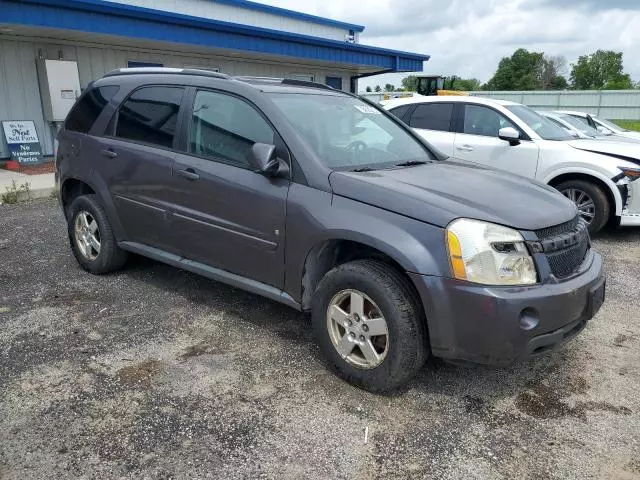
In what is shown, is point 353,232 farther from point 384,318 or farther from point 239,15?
point 239,15

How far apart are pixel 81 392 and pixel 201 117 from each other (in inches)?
81.6

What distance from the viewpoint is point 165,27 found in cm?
1212

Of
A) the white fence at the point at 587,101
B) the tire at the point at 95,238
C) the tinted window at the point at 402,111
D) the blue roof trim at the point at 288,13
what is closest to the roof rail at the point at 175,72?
the tire at the point at 95,238

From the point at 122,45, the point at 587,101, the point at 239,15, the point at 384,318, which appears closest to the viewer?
the point at 384,318

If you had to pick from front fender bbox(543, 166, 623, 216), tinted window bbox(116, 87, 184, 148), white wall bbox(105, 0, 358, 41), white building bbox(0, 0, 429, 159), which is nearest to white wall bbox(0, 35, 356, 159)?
white building bbox(0, 0, 429, 159)

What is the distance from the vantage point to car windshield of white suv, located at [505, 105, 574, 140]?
7.27m

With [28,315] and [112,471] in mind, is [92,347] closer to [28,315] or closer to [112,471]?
[28,315]

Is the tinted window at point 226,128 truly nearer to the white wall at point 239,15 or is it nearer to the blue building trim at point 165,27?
the blue building trim at point 165,27

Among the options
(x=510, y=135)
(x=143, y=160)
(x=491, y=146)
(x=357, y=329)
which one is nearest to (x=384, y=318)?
(x=357, y=329)

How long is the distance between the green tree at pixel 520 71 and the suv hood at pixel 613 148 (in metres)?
87.5

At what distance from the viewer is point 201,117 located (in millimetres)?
4070

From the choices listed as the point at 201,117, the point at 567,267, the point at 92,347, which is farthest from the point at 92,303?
the point at 567,267

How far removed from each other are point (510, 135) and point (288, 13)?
14694mm

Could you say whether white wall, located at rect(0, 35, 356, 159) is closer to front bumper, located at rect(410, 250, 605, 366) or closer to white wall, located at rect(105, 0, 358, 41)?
white wall, located at rect(105, 0, 358, 41)
